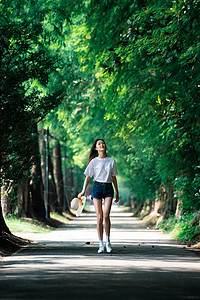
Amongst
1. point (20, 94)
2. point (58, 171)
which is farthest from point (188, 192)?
point (58, 171)

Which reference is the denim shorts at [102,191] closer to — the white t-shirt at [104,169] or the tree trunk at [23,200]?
the white t-shirt at [104,169]

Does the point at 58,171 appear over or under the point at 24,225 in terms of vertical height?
over

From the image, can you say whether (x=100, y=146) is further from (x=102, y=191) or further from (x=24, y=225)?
(x=24, y=225)

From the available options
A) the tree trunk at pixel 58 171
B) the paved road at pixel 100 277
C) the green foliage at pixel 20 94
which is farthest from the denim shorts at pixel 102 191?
the tree trunk at pixel 58 171

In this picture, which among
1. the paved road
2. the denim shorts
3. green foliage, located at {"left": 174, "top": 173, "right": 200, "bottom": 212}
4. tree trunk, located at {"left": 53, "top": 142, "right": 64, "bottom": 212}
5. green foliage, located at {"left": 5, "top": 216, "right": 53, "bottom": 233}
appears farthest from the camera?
tree trunk, located at {"left": 53, "top": 142, "right": 64, "bottom": 212}

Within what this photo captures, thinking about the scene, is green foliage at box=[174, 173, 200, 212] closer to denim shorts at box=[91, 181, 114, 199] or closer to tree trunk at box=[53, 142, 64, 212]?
denim shorts at box=[91, 181, 114, 199]

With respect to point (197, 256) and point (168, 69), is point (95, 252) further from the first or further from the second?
point (168, 69)

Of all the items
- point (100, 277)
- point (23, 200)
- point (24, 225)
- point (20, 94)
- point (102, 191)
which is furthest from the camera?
point (23, 200)

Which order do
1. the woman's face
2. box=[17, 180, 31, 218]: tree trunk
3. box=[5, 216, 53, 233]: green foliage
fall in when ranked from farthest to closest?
box=[17, 180, 31, 218]: tree trunk
box=[5, 216, 53, 233]: green foliage
the woman's face

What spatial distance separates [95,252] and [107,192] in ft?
4.21

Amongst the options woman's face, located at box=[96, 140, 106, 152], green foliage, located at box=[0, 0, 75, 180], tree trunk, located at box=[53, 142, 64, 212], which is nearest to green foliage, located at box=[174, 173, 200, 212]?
woman's face, located at box=[96, 140, 106, 152]

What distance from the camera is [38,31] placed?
42.0ft

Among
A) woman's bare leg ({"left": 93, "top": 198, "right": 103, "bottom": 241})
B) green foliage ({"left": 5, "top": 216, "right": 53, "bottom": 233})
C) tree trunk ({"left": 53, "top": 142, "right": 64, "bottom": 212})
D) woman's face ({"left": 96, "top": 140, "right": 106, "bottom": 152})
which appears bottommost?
woman's bare leg ({"left": 93, "top": 198, "right": 103, "bottom": 241})

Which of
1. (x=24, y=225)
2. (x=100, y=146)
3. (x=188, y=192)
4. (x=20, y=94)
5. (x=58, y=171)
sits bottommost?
(x=24, y=225)
